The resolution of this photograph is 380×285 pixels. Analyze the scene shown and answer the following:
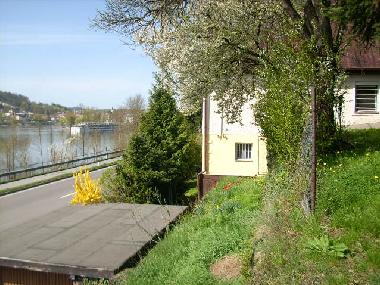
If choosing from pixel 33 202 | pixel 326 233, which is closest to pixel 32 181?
pixel 33 202

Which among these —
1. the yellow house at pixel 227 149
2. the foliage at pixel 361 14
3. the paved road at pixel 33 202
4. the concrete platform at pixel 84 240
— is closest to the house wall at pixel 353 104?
the yellow house at pixel 227 149

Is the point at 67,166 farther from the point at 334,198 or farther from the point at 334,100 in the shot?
the point at 334,198

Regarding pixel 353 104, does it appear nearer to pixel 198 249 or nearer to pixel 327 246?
pixel 198 249

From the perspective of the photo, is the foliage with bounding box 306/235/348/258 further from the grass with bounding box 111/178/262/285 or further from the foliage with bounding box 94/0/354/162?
the foliage with bounding box 94/0/354/162

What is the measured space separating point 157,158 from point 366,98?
11.2 metres

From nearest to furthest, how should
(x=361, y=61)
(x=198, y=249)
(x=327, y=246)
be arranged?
(x=327, y=246) → (x=198, y=249) → (x=361, y=61)

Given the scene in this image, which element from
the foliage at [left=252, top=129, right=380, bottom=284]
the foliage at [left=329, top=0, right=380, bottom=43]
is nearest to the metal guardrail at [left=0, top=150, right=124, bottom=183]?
the foliage at [left=252, top=129, right=380, bottom=284]

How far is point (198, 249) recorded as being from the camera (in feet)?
26.3

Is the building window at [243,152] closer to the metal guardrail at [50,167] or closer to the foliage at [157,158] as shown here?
the foliage at [157,158]

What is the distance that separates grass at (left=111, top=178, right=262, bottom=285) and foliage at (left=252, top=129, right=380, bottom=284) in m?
0.48

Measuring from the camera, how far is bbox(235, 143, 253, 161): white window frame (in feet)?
73.8

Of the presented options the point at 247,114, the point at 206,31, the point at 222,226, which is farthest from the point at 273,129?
the point at 247,114

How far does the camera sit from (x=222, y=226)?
896 cm

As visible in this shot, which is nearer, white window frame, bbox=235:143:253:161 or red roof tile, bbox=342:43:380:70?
red roof tile, bbox=342:43:380:70
